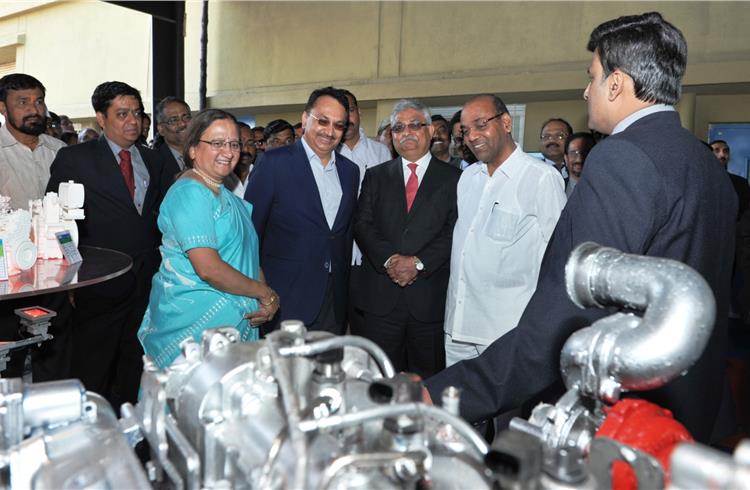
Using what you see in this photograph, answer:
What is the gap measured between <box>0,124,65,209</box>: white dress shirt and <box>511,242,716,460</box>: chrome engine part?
329cm

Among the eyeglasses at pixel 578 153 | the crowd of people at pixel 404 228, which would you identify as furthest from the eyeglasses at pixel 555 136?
the crowd of people at pixel 404 228

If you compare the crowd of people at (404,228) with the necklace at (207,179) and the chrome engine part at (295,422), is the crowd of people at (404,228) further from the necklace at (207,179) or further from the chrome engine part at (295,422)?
the chrome engine part at (295,422)

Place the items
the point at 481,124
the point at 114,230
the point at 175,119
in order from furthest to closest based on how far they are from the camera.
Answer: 1. the point at 175,119
2. the point at 114,230
3. the point at 481,124

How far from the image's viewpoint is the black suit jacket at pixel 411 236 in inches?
113

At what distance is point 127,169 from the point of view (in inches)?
126

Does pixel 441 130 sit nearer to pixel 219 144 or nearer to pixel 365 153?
pixel 365 153

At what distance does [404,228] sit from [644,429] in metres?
2.23

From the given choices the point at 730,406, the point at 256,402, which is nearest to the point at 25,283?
the point at 256,402

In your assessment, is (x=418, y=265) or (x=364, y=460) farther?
(x=418, y=265)

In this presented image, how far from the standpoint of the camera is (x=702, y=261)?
4.22 ft

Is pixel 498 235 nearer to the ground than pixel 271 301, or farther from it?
farther from it

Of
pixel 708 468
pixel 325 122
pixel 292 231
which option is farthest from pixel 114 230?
pixel 708 468

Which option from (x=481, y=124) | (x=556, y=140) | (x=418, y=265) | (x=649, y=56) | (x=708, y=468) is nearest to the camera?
(x=708, y=468)

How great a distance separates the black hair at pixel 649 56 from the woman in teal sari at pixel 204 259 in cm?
136
